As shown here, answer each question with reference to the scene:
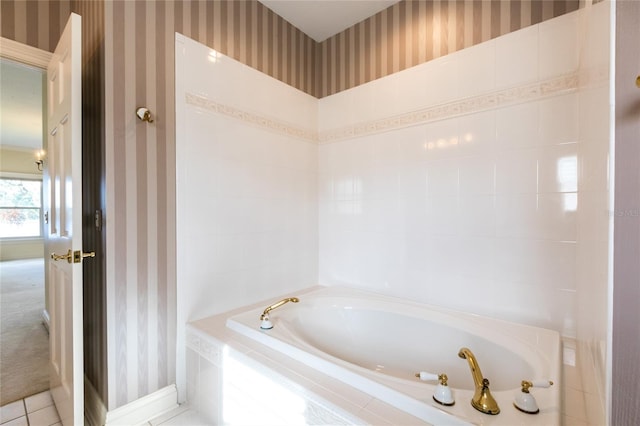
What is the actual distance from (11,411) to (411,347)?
7.75 ft

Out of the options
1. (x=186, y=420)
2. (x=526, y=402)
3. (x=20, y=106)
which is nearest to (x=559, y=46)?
(x=526, y=402)

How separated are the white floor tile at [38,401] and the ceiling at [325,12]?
119 inches

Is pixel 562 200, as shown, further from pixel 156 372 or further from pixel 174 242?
Answer: pixel 156 372

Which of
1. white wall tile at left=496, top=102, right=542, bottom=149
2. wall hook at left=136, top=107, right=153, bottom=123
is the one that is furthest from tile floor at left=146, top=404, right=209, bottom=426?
white wall tile at left=496, top=102, right=542, bottom=149

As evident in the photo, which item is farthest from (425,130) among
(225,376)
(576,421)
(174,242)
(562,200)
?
(225,376)

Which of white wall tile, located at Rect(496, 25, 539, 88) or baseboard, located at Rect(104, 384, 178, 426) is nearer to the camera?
baseboard, located at Rect(104, 384, 178, 426)

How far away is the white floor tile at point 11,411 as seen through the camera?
1570 mm

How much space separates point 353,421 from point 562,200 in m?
1.45

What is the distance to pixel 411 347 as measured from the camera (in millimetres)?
1729

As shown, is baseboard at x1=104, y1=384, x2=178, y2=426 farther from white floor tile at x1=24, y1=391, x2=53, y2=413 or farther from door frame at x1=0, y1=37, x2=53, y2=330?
door frame at x1=0, y1=37, x2=53, y2=330

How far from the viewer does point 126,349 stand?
1.46 meters

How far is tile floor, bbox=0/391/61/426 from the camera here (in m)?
1.54

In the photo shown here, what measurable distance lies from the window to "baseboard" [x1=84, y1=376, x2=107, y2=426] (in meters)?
7.25

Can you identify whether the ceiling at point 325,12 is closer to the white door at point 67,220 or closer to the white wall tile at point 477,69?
the white wall tile at point 477,69
